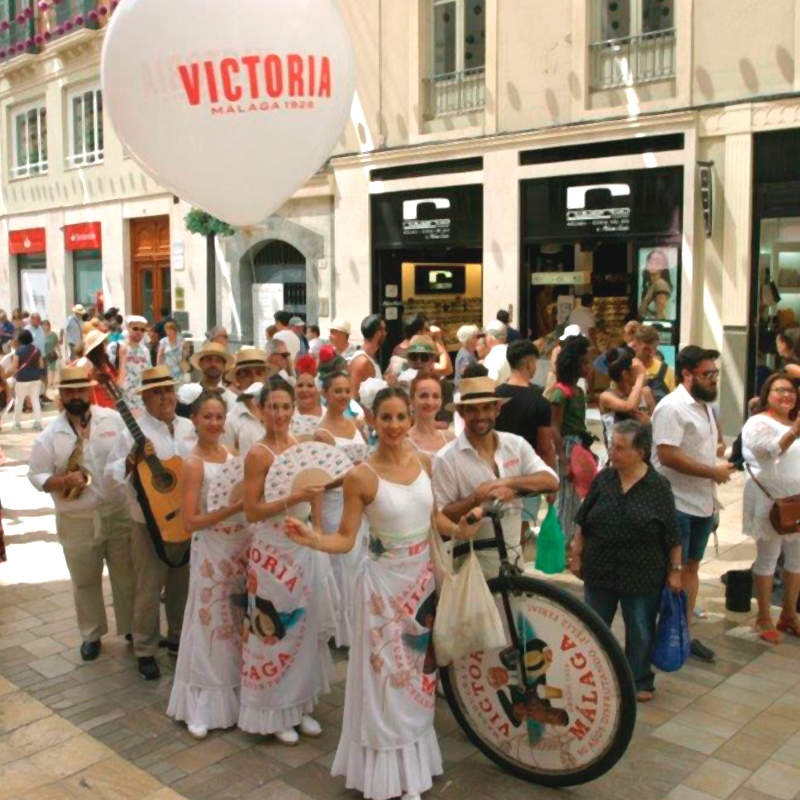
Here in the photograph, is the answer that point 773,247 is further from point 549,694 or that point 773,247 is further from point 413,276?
point 549,694

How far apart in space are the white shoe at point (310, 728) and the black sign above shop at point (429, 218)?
1139 cm

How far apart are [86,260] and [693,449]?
21.8m

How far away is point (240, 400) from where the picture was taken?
20.1 ft

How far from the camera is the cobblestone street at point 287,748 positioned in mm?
4207

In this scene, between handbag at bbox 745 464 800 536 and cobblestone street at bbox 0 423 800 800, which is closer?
cobblestone street at bbox 0 423 800 800

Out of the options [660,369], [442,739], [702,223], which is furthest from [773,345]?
[442,739]

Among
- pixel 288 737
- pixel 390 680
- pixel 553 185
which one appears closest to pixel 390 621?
pixel 390 680

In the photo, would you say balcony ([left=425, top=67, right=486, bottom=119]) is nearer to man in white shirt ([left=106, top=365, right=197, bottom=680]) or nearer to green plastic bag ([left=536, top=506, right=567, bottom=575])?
man in white shirt ([left=106, top=365, right=197, bottom=680])

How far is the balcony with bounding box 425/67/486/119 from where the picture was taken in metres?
15.1

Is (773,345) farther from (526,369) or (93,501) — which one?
(93,501)

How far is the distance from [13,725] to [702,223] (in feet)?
33.9

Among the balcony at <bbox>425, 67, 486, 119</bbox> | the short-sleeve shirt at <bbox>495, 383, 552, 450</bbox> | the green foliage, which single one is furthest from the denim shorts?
the green foliage

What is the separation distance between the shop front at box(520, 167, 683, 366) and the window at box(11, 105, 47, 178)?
16384 millimetres

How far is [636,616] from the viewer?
477cm
